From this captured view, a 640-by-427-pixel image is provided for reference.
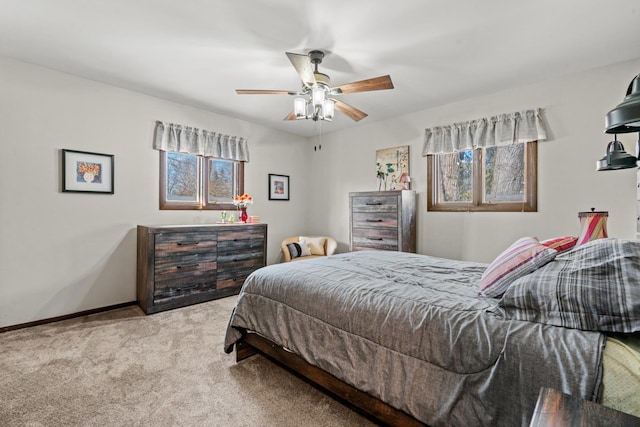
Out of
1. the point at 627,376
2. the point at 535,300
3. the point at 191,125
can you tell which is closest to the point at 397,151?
the point at 191,125

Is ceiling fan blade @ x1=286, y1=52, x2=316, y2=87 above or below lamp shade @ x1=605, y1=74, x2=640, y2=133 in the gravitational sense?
above

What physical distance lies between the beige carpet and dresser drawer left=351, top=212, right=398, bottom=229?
7.53 ft

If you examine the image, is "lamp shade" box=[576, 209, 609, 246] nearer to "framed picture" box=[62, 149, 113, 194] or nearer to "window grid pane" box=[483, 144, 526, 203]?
"window grid pane" box=[483, 144, 526, 203]

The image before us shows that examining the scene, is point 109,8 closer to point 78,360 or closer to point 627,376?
point 78,360

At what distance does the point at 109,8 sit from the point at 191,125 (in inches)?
79.6

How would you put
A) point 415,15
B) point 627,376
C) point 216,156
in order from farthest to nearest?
1. point 216,156
2. point 415,15
3. point 627,376

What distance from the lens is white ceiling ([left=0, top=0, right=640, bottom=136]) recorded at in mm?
2043

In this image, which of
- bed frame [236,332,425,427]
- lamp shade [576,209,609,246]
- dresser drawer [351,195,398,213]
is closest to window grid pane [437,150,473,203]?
dresser drawer [351,195,398,213]

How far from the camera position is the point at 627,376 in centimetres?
91

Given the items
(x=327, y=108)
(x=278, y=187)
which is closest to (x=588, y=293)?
(x=327, y=108)

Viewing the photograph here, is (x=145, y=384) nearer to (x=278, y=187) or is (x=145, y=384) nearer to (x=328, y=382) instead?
(x=328, y=382)

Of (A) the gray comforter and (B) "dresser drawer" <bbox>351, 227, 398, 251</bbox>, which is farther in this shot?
(B) "dresser drawer" <bbox>351, 227, 398, 251</bbox>

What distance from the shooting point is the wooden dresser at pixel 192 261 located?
3281 mm

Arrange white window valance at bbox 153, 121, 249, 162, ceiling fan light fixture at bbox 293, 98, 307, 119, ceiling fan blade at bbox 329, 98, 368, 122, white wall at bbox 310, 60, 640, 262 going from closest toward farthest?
ceiling fan light fixture at bbox 293, 98, 307, 119 < white wall at bbox 310, 60, 640, 262 < ceiling fan blade at bbox 329, 98, 368, 122 < white window valance at bbox 153, 121, 249, 162
